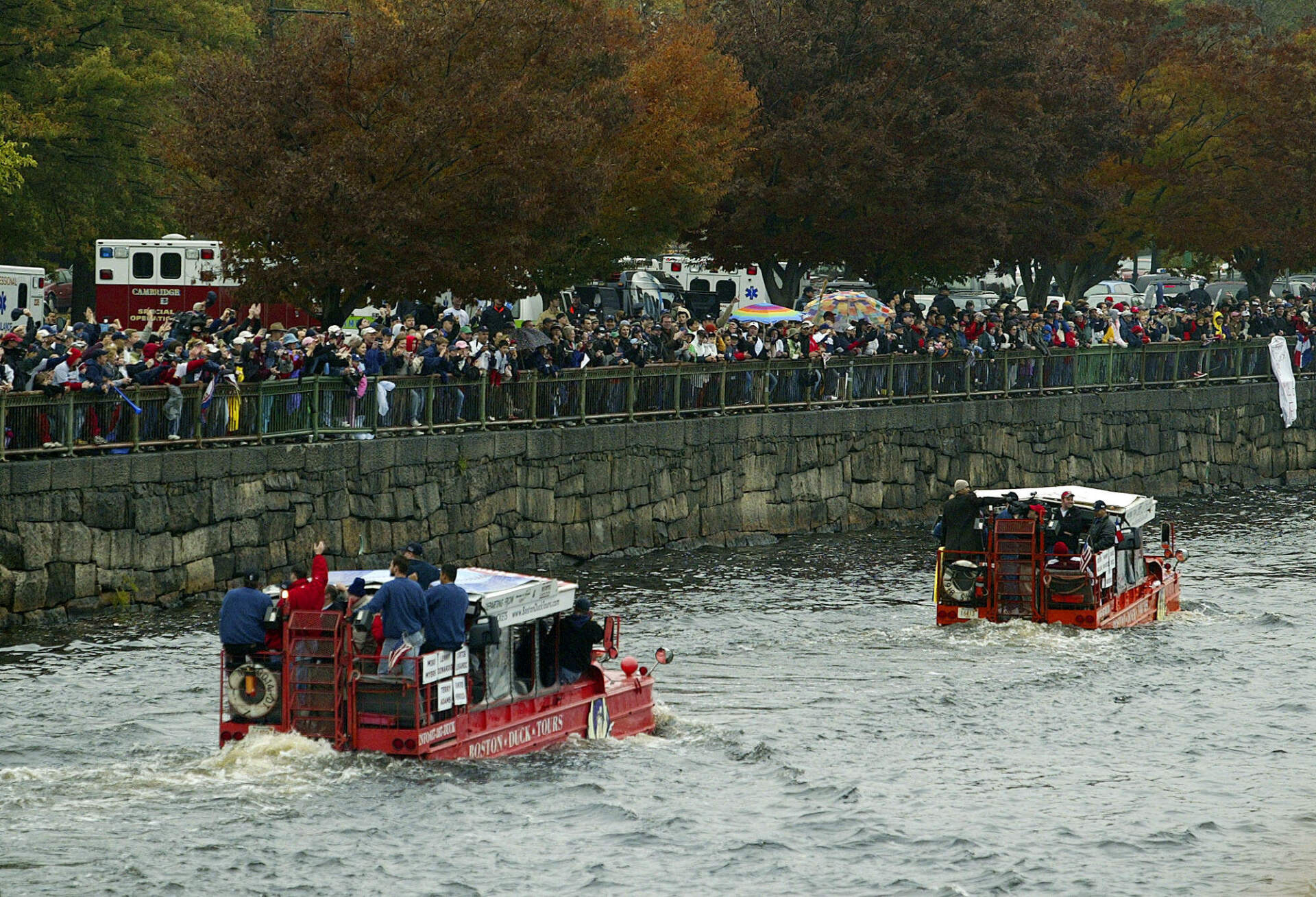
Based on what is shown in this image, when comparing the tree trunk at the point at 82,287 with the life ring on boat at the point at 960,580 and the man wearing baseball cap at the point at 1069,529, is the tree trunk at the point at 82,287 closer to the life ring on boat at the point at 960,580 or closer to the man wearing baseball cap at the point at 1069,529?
the life ring on boat at the point at 960,580

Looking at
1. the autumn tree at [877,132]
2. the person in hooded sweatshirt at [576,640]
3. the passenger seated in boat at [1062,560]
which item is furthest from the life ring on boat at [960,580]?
the autumn tree at [877,132]

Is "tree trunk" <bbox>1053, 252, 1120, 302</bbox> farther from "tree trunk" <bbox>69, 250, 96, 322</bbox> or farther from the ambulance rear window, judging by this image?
the ambulance rear window

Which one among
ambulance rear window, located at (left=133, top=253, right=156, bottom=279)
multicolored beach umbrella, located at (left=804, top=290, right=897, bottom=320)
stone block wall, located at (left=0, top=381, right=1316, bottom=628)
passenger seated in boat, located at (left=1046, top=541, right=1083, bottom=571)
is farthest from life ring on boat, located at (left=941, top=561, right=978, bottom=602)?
ambulance rear window, located at (left=133, top=253, right=156, bottom=279)

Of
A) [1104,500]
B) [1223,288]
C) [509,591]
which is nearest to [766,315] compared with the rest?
[1104,500]

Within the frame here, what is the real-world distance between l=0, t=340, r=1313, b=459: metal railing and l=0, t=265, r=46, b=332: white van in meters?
13.0

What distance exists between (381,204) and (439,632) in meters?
13.4

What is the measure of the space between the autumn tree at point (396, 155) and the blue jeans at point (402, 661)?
13.2m

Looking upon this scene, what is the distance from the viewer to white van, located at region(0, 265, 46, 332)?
37594mm

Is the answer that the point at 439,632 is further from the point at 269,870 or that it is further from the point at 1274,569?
the point at 1274,569

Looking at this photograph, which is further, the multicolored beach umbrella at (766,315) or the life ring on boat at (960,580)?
the multicolored beach umbrella at (766,315)

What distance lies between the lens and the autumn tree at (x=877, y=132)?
41.9m

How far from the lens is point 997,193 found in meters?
43.2

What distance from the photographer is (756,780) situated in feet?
59.1

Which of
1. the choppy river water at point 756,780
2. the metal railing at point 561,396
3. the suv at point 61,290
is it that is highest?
the suv at point 61,290
